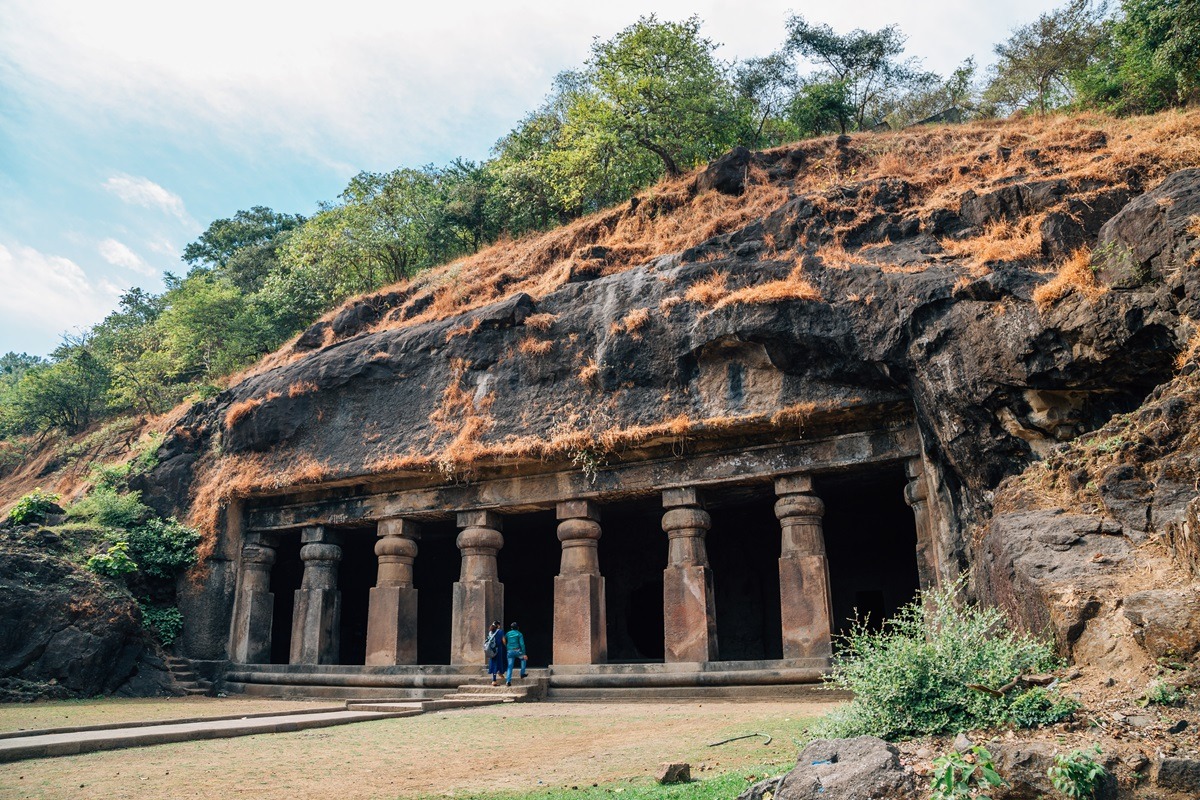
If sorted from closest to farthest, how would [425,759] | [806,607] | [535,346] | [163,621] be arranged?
1. [425,759]
2. [806,607]
3. [535,346]
4. [163,621]

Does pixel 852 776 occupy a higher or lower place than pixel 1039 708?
lower

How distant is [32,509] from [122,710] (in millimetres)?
6561

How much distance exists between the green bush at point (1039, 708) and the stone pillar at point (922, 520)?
23.6 ft

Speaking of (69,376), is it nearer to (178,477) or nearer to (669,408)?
(178,477)

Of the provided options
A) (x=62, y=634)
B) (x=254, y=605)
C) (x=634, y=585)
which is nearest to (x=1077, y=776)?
(x=62, y=634)

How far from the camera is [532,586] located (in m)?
19.4

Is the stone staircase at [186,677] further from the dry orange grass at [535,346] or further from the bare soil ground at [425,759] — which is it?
the dry orange grass at [535,346]

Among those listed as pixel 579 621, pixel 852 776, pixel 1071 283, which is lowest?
pixel 852 776

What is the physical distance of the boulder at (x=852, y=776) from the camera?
12.8 ft

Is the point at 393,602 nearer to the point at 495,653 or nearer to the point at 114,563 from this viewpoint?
the point at 495,653

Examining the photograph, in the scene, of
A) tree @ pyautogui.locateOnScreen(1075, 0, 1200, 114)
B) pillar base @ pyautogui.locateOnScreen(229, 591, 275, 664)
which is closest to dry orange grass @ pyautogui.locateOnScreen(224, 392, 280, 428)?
pillar base @ pyautogui.locateOnScreen(229, 591, 275, 664)

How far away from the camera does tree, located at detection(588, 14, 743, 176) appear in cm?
2208

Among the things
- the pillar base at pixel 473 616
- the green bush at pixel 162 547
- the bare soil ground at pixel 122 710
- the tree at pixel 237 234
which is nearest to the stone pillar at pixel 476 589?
the pillar base at pixel 473 616

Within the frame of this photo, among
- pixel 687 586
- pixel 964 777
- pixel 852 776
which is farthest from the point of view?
pixel 687 586
